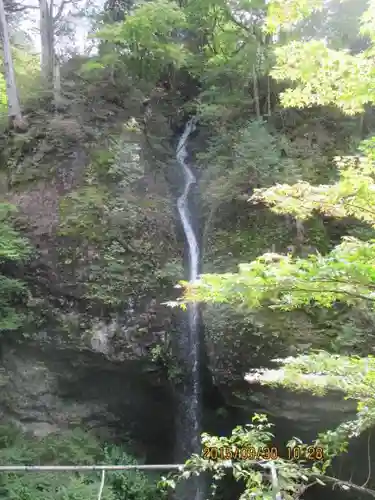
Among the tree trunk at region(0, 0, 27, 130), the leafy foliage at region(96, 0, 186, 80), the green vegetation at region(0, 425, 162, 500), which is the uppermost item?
the leafy foliage at region(96, 0, 186, 80)

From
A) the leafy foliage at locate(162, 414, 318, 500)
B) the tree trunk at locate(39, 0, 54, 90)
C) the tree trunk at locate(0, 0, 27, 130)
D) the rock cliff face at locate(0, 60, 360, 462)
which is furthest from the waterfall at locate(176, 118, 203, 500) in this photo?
the tree trunk at locate(39, 0, 54, 90)

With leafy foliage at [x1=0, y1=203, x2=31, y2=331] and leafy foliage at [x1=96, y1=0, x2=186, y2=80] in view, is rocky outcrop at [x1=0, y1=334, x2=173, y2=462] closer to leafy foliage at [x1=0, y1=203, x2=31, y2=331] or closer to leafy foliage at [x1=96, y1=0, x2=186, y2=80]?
leafy foliage at [x1=0, y1=203, x2=31, y2=331]

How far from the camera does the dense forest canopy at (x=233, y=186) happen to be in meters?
3.61

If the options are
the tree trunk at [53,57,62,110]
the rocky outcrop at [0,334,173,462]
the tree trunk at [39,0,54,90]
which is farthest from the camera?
the tree trunk at [39,0,54,90]

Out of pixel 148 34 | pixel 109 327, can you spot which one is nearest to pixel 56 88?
pixel 148 34

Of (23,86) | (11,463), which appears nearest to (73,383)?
(11,463)

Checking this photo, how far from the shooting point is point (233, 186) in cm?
1014

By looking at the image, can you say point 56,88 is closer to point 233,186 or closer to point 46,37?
point 46,37

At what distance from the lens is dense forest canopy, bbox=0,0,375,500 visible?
361 cm

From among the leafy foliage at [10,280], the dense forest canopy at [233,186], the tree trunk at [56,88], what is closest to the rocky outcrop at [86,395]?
the dense forest canopy at [233,186]

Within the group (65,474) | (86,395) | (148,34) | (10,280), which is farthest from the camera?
(148,34)

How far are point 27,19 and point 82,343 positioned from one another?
45.9ft

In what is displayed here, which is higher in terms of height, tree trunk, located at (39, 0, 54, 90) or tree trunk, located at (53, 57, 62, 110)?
tree trunk, located at (39, 0, 54, 90)

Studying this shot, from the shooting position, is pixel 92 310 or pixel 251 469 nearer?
pixel 251 469
